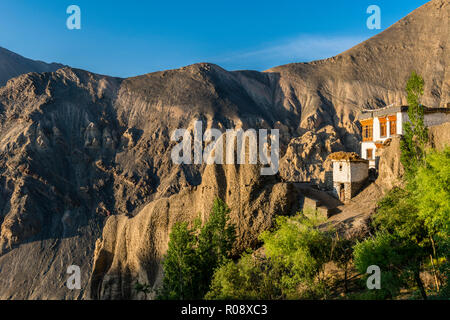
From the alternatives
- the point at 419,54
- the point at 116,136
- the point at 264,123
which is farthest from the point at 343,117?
the point at 116,136

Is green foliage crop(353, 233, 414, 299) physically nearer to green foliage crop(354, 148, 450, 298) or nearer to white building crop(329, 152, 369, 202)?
green foliage crop(354, 148, 450, 298)

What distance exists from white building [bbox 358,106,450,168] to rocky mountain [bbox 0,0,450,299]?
808 centimetres

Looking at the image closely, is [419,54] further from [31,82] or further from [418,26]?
[31,82]

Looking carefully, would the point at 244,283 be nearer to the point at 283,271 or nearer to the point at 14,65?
the point at 283,271

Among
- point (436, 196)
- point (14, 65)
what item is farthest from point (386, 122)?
point (14, 65)

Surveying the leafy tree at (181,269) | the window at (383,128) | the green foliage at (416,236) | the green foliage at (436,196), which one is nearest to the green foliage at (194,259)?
the leafy tree at (181,269)

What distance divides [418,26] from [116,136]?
75443 millimetres

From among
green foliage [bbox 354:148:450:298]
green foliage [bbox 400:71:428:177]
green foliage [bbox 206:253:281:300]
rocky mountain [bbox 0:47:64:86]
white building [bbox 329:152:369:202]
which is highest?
rocky mountain [bbox 0:47:64:86]

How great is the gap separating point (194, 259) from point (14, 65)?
111053mm

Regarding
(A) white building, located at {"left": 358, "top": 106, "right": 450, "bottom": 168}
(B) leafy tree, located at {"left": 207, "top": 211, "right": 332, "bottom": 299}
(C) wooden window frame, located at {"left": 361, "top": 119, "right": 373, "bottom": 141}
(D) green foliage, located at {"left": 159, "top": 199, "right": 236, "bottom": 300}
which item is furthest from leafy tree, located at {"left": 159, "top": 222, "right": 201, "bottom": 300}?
(C) wooden window frame, located at {"left": 361, "top": 119, "right": 373, "bottom": 141}

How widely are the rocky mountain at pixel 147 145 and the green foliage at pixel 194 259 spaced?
2.45m

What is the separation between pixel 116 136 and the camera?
222ft

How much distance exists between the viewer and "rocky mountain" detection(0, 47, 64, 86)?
9936cm

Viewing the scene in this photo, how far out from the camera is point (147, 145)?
66.3 metres
